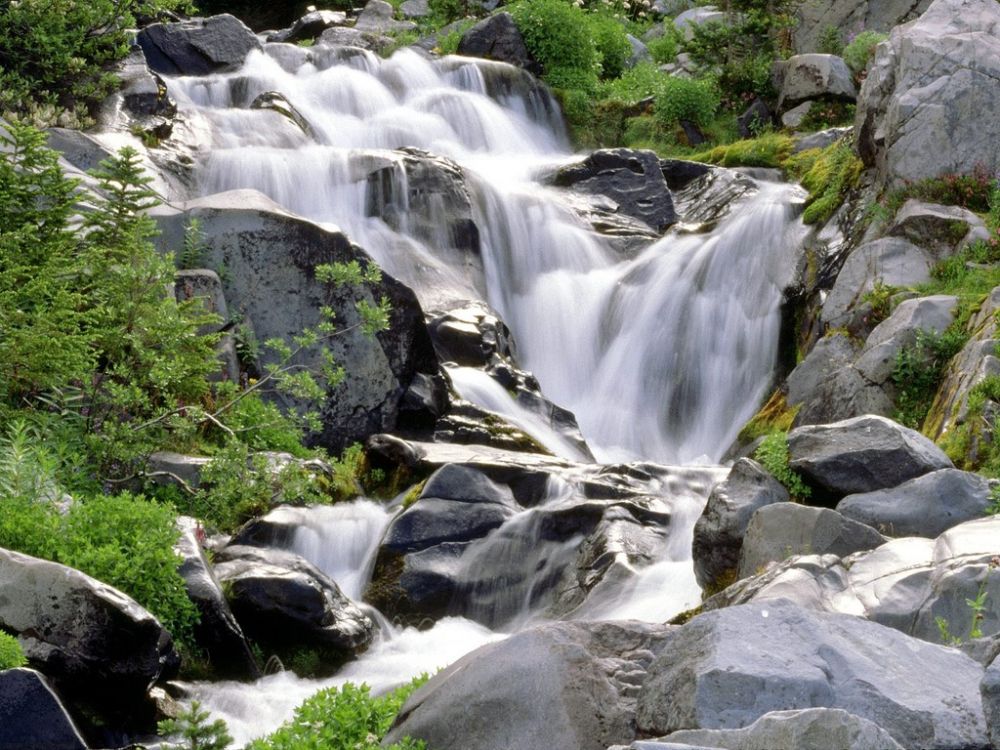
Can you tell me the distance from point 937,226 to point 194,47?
12627mm

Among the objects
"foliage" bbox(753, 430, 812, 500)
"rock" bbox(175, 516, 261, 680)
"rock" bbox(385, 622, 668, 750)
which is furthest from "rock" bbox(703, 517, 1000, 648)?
"rock" bbox(175, 516, 261, 680)

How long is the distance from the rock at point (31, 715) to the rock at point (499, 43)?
18010 millimetres

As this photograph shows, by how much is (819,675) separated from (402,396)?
26.4 feet

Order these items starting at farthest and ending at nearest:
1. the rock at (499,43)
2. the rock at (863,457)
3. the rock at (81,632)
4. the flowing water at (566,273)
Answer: the rock at (499,43) < the flowing water at (566,273) < the rock at (863,457) < the rock at (81,632)

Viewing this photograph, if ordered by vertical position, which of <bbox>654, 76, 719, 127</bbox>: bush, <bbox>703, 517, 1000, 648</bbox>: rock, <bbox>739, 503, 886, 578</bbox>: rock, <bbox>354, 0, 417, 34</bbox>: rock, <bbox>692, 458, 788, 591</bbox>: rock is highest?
<bbox>354, 0, 417, 34</bbox>: rock

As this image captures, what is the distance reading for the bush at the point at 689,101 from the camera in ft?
65.9

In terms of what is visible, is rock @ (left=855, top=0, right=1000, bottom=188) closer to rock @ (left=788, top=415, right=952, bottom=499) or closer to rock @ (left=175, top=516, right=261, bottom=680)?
rock @ (left=788, top=415, right=952, bottom=499)

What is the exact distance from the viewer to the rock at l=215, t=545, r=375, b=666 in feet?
26.6

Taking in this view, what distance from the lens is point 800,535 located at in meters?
6.85

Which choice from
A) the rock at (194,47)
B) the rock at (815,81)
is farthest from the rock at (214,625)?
the rock at (815,81)

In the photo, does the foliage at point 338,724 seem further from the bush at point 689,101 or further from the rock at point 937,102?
the bush at point 689,101

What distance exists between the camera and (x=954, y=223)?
11695 millimetres

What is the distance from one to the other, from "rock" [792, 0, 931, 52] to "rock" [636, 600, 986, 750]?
61.7 ft

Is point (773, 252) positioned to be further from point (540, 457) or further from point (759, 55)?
point (759, 55)
